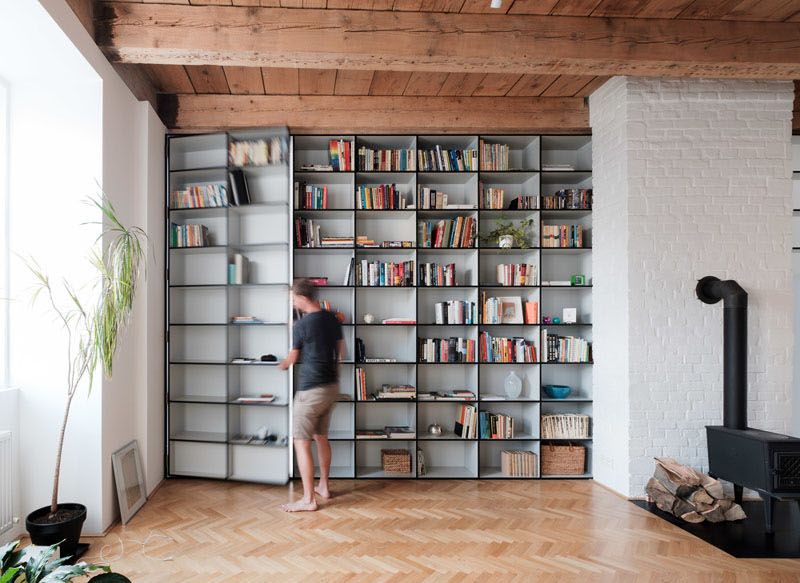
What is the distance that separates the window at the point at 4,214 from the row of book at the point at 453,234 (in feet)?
10.3

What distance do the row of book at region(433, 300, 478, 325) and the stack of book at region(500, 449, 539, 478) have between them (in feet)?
4.11

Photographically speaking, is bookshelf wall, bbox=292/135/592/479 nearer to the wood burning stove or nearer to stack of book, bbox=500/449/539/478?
stack of book, bbox=500/449/539/478

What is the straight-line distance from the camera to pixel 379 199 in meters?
5.05

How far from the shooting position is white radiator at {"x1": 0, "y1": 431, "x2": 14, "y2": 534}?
3.32 m

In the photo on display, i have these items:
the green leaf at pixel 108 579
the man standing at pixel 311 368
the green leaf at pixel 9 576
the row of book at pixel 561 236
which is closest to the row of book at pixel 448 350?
the man standing at pixel 311 368

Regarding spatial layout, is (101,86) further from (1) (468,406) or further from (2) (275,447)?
(1) (468,406)

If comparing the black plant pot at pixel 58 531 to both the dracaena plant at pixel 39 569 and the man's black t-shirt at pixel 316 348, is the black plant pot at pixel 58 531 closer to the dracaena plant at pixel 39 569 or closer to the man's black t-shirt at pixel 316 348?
the dracaena plant at pixel 39 569

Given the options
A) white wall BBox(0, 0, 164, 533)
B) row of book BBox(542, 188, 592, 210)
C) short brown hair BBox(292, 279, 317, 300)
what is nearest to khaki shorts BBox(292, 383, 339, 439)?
short brown hair BBox(292, 279, 317, 300)

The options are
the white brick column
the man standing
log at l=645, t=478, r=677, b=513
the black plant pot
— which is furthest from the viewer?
the white brick column

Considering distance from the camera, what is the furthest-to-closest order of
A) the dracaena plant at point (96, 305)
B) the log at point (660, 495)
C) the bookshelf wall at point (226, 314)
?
the bookshelf wall at point (226, 314) < the log at point (660, 495) < the dracaena plant at point (96, 305)

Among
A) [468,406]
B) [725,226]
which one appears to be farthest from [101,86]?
[725,226]

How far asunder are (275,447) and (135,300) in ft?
5.50

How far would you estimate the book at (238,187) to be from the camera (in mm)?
4941

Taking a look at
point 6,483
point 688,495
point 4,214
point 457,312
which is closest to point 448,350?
point 457,312
